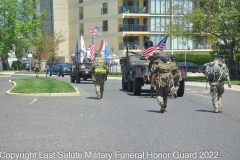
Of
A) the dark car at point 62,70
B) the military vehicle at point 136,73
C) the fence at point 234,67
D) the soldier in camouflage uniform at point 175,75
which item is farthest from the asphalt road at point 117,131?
the dark car at point 62,70

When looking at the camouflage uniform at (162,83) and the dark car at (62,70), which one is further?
the dark car at (62,70)

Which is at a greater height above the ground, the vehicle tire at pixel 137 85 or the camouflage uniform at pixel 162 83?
the camouflage uniform at pixel 162 83

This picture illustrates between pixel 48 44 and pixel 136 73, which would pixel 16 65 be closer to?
pixel 48 44

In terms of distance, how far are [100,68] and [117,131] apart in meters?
9.67

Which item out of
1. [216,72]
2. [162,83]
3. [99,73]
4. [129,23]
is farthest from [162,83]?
[129,23]

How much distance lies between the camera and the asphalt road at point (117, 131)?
9.85 metres

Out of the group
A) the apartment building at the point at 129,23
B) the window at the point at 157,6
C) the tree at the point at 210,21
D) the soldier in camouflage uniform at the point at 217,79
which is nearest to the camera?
the soldier in camouflage uniform at the point at 217,79

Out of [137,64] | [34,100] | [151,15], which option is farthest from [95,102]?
[151,15]

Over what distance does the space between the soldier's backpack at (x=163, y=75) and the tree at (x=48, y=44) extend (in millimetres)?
67772

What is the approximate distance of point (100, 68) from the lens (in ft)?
72.6

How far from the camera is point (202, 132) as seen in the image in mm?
12461

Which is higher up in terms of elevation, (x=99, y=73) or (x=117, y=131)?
(x=99, y=73)

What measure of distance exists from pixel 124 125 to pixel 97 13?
2548 inches

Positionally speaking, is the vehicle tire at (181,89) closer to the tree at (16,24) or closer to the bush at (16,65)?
the tree at (16,24)
